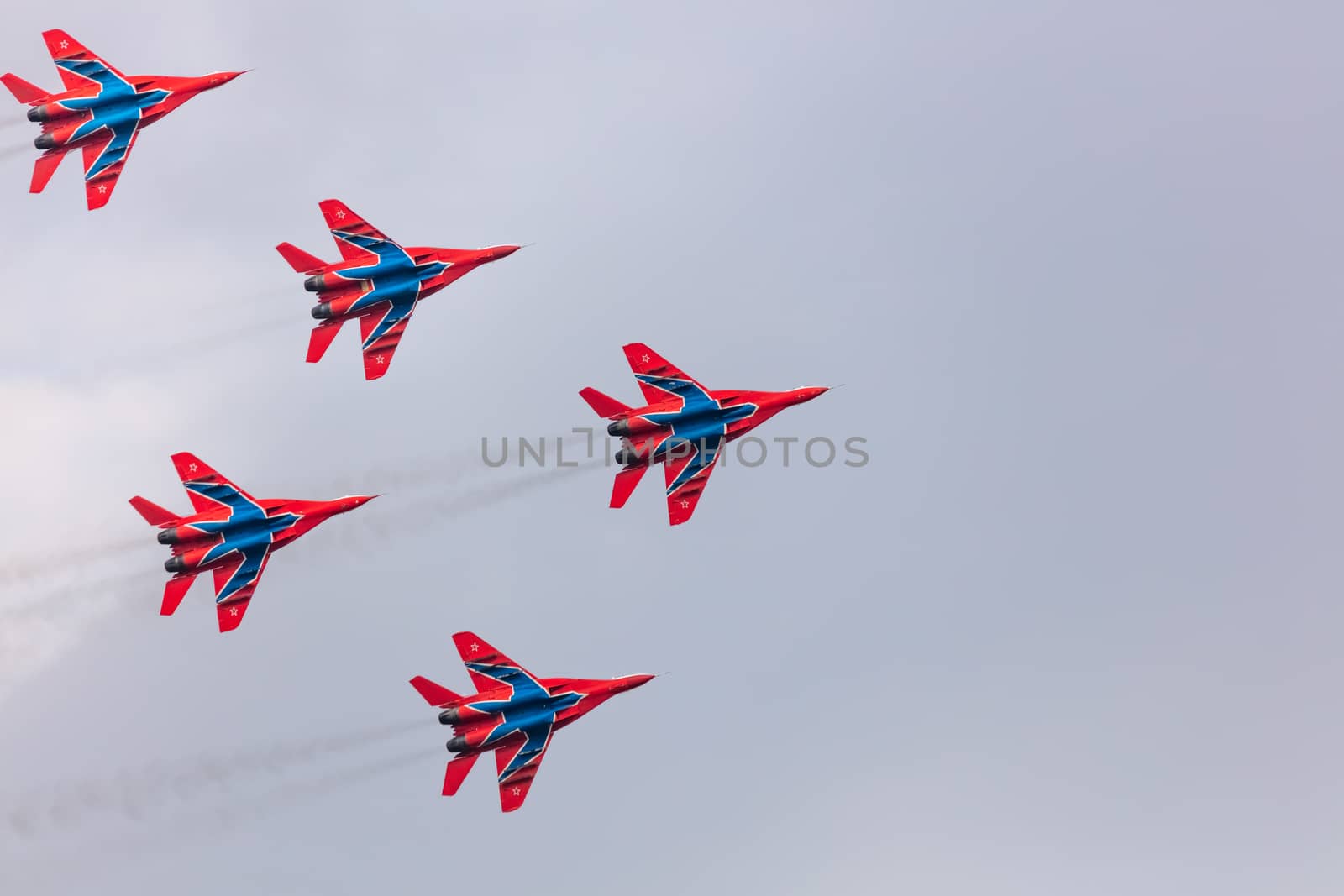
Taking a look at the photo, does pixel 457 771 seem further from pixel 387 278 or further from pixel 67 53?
pixel 67 53

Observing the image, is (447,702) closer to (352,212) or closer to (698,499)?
(698,499)

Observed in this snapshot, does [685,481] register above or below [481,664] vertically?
above

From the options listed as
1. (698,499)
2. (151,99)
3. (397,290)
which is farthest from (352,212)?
(698,499)

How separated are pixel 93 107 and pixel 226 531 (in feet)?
81.3

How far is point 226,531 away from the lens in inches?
5118

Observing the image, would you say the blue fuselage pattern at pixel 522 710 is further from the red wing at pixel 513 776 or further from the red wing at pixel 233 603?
the red wing at pixel 233 603

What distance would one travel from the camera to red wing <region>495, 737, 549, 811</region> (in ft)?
429

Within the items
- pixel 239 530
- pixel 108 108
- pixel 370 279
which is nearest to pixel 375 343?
pixel 370 279

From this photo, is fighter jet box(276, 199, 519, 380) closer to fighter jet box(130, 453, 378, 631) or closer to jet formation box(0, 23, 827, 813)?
jet formation box(0, 23, 827, 813)

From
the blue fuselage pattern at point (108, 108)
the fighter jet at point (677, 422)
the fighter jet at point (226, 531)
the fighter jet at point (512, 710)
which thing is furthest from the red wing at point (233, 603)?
the blue fuselage pattern at point (108, 108)

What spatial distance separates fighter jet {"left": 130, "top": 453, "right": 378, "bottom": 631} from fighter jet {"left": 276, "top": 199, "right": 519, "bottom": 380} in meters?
7.76

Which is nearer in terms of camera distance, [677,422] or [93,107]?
[677,422]

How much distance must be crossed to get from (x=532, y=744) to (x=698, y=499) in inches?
597

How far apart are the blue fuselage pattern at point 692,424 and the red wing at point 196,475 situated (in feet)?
72.8
